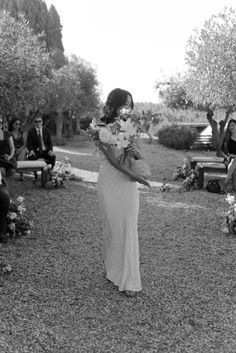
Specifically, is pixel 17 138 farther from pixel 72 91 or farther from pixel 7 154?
pixel 72 91

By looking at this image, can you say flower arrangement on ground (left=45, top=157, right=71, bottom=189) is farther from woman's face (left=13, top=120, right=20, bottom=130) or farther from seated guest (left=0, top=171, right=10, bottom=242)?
seated guest (left=0, top=171, right=10, bottom=242)

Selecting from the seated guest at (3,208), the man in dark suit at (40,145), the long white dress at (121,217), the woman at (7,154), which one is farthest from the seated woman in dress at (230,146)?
the long white dress at (121,217)

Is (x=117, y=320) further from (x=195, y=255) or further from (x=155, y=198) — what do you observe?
(x=155, y=198)

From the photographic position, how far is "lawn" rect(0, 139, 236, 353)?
349 centimetres

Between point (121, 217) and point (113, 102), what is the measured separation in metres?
1.08

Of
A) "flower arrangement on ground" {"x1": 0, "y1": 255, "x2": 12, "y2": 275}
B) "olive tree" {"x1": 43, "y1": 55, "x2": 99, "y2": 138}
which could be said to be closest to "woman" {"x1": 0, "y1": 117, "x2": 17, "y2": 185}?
"flower arrangement on ground" {"x1": 0, "y1": 255, "x2": 12, "y2": 275}

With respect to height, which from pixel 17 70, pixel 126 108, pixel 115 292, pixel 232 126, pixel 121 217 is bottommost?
pixel 115 292

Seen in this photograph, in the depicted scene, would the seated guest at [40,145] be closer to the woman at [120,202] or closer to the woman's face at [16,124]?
the woman's face at [16,124]

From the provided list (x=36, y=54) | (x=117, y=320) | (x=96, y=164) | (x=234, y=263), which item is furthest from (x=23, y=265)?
(x=96, y=164)

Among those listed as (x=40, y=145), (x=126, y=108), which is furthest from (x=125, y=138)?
(x=40, y=145)

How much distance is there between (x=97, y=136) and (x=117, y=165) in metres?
0.34

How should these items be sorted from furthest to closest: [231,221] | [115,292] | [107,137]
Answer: [231,221] → [115,292] → [107,137]

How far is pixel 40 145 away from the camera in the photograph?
11.3 meters

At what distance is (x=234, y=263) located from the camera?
5453 mm
